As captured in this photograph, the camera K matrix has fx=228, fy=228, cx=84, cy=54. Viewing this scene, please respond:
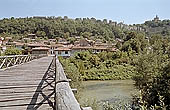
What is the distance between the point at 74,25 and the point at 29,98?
2803 inches

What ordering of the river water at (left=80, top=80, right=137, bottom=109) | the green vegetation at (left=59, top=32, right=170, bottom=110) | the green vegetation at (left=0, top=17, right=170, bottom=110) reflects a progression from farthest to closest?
the river water at (left=80, top=80, right=137, bottom=109) < the green vegetation at (left=0, top=17, right=170, bottom=110) < the green vegetation at (left=59, top=32, right=170, bottom=110)

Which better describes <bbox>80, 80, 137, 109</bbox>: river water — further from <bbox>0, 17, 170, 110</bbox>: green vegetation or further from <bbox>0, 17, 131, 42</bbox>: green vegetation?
<bbox>0, 17, 131, 42</bbox>: green vegetation

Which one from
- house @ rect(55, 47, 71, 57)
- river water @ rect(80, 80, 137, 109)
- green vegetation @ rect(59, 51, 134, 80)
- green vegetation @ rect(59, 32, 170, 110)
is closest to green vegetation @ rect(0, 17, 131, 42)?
house @ rect(55, 47, 71, 57)

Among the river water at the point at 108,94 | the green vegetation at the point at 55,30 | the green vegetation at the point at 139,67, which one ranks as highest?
the green vegetation at the point at 55,30

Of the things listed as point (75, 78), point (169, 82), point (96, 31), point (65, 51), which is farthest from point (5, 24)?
point (169, 82)

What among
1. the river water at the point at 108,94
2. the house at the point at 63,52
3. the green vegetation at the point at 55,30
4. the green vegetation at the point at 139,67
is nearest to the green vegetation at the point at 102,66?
the green vegetation at the point at 139,67

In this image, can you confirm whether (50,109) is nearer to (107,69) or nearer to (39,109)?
(39,109)

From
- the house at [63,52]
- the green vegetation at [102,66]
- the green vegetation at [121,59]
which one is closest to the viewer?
the green vegetation at [121,59]

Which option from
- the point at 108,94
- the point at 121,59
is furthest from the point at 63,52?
the point at 108,94

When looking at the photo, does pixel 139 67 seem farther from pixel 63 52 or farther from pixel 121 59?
pixel 63 52

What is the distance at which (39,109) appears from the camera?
2.29 metres

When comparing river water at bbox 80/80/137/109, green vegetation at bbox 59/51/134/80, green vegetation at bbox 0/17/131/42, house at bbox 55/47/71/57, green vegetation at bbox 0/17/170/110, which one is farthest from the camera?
green vegetation at bbox 0/17/131/42

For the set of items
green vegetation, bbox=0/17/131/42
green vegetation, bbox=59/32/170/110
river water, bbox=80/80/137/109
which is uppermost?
green vegetation, bbox=0/17/131/42

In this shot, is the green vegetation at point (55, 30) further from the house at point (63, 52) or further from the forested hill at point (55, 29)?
the house at point (63, 52)
